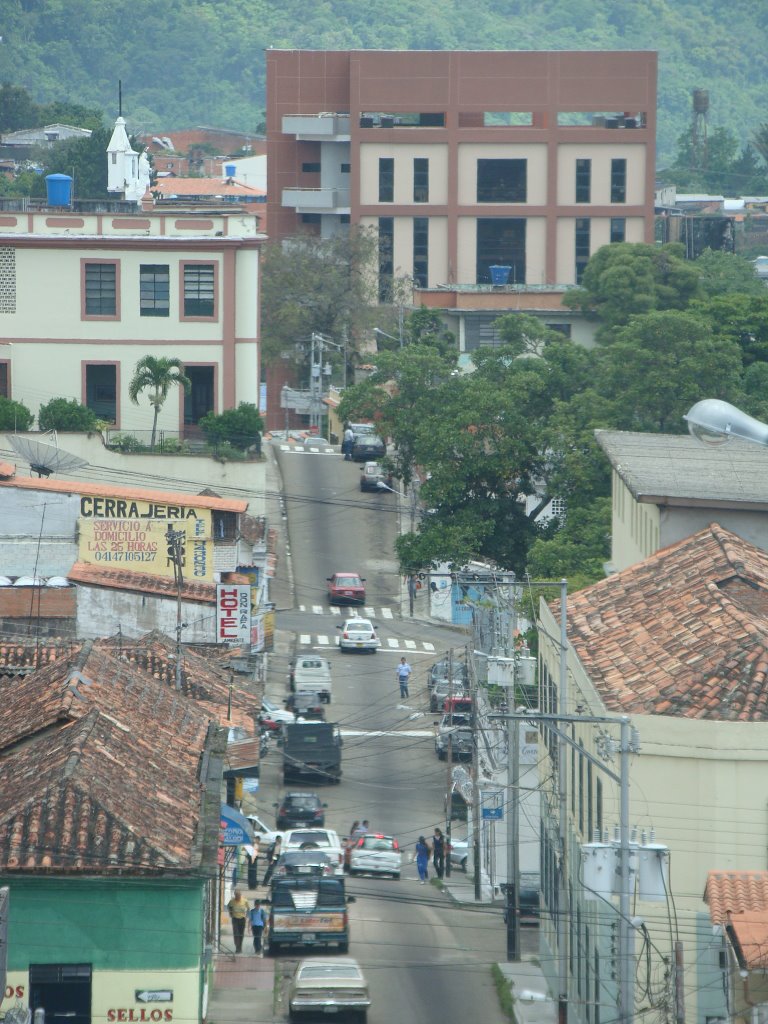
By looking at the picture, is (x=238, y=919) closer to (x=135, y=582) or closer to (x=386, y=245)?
(x=135, y=582)

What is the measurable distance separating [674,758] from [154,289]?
56.5 meters

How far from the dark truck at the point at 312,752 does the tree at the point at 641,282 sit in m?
44.6

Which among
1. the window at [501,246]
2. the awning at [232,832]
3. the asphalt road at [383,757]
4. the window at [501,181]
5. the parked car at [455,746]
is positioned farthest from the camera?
the window at [501,246]

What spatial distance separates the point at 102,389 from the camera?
3265 inches

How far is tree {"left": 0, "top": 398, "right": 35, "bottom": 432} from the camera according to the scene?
75.8 m

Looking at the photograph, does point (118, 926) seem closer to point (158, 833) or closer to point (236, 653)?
point (158, 833)

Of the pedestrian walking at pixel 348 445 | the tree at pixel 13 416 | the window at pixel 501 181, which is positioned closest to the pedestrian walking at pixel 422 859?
the tree at pixel 13 416

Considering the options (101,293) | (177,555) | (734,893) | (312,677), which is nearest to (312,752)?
(312,677)

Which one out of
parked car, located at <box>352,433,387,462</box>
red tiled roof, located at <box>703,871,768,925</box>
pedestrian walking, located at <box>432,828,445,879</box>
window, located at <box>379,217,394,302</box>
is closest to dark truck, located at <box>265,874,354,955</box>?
pedestrian walking, located at <box>432,828,445,879</box>

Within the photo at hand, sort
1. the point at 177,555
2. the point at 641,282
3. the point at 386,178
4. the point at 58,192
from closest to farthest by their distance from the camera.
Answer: the point at 177,555 < the point at 58,192 < the point at 641,282 < the point at 386,178

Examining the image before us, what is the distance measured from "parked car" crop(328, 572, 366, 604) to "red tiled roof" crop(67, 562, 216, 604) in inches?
801

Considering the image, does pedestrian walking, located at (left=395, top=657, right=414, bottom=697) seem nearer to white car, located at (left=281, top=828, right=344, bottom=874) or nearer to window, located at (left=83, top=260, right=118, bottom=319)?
white car, located at (left=281, top=828, right=344, bottom=874)

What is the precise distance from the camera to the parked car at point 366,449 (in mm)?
95750

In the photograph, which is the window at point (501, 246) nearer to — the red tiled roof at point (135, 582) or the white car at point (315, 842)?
the red tiled roof at point (135, 582)
